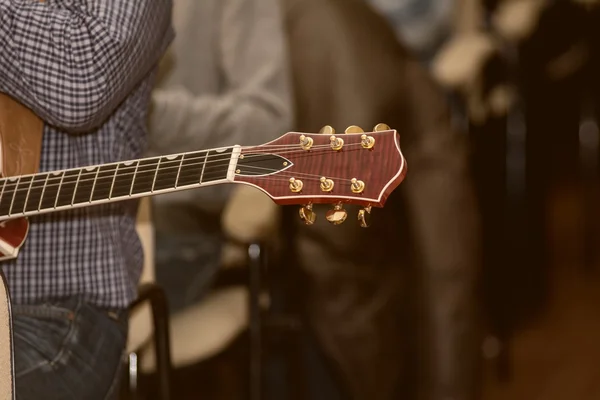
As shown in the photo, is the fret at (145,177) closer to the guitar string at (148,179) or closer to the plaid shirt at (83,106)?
the guitar string at (148,179)

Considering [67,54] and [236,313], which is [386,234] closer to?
[236,313]

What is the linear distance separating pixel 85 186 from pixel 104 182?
24 millimetres

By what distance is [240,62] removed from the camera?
1874mm

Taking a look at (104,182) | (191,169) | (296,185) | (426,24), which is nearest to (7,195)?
(104,182)

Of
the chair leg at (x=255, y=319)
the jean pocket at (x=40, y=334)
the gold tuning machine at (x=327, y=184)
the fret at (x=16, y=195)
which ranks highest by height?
the gold tuning machine at (x=327, y=184)

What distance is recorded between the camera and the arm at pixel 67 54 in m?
1.01

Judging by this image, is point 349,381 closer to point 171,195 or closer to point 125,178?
point 171,195

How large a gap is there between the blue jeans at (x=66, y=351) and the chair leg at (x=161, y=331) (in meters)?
→ 0.15

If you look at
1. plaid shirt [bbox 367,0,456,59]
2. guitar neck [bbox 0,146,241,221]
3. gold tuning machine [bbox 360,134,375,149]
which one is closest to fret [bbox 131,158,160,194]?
guitar neck [bbox 0,146,241,221]

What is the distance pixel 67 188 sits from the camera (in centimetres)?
99

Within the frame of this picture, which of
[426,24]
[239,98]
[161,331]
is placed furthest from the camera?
[426,24]

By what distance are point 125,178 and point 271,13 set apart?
0.98 m

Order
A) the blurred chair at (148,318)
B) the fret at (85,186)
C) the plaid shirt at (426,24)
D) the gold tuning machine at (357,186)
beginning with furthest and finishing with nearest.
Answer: the plaid shirt at (426,24) < the blurred chair at (148,318) < the fret at (85,186) < the gold tuning machine at (357,186)

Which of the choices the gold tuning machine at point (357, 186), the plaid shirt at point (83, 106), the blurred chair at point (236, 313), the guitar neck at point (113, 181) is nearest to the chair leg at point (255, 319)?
the blurred chair at point (236, 313)
